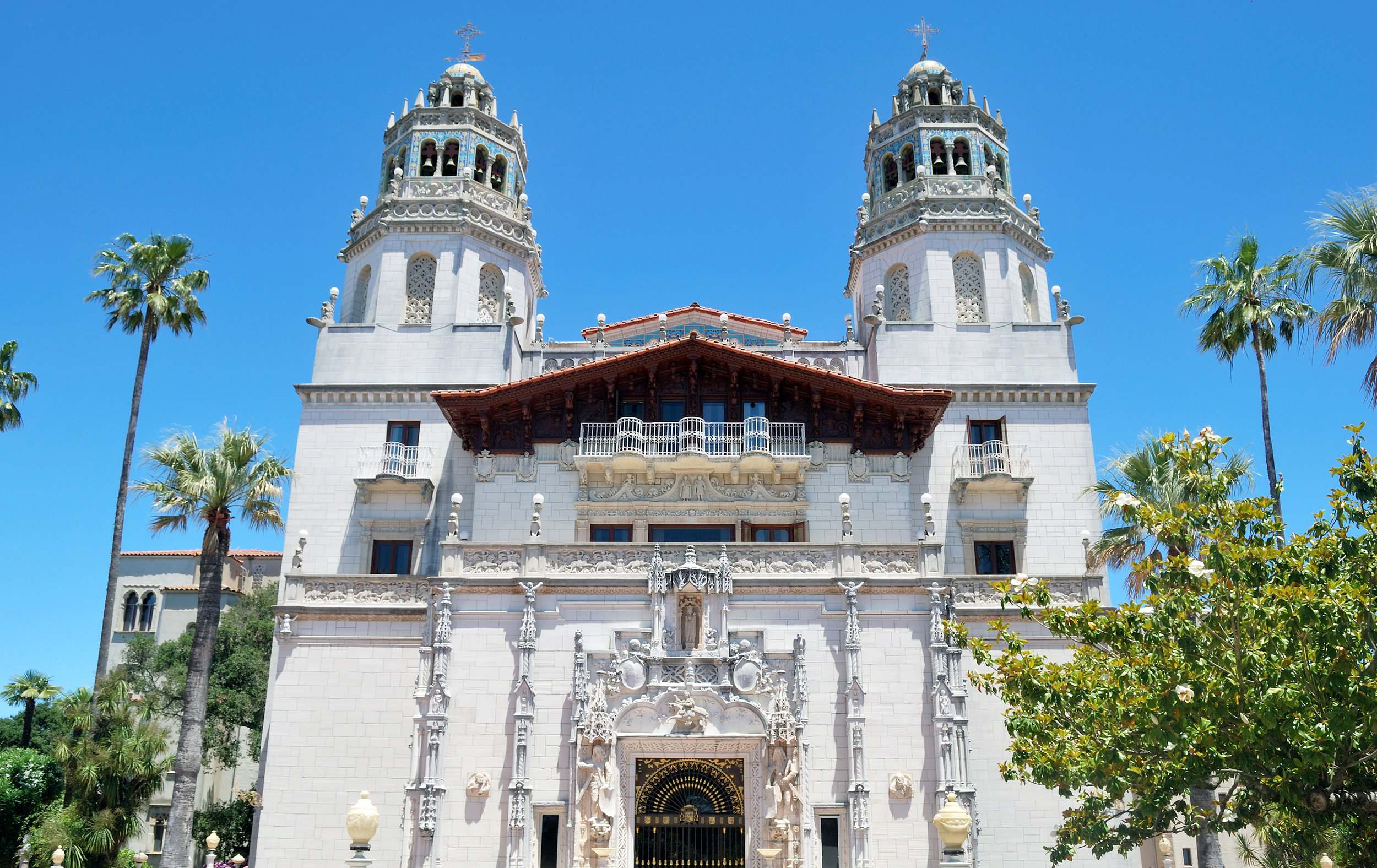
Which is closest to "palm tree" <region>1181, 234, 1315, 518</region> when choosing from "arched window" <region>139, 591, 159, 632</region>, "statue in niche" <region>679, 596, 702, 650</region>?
"statue in niche" <region>679, 596, 702, 650</region>

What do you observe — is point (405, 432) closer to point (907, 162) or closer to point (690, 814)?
point (690, 814)

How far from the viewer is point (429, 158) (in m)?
38.2

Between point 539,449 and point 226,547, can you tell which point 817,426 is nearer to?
point 539,449

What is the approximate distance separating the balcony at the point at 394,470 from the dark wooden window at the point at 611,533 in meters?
5.30

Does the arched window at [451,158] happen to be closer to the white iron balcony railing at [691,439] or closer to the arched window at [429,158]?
the arched window at [429,158]

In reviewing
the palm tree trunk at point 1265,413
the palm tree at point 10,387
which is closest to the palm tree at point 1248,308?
the palm tree trunk at point 1265,413

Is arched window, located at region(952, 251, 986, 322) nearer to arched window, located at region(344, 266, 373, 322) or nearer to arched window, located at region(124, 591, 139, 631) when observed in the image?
arched window, located at region(344, 266, 373, 322)

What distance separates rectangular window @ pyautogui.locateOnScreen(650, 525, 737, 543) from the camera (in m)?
31.0

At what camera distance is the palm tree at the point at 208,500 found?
101ft

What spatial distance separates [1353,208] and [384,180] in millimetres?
29189

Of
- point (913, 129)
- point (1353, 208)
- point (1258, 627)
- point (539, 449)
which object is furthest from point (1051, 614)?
point (913, 129)

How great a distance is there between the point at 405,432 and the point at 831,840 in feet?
56.9

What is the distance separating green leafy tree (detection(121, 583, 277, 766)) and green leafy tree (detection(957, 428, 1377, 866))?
36.3 m

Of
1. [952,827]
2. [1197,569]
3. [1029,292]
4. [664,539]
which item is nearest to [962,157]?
[1029,292]
